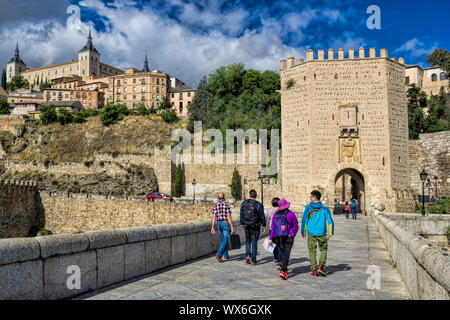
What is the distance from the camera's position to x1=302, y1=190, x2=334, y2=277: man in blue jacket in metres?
6.92

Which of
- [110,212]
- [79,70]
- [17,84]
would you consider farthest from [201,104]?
[17,84]

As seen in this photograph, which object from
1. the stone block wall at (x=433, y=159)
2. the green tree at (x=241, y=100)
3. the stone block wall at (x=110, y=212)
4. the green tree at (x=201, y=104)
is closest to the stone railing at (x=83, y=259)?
the stone block wall at (x=110, y=212)

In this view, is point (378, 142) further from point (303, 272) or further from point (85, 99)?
point (85, 99)

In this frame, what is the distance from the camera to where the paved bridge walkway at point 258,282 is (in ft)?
17.5

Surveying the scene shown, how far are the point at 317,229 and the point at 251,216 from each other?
1.47 m

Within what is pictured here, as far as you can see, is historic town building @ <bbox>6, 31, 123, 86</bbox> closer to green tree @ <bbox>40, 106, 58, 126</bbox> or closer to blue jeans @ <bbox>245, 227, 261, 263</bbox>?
green tree @ <bbox>40, 106, 58, 126</bbox>

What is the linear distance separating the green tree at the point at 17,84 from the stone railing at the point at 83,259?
124388 millimetres

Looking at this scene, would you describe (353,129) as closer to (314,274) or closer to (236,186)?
(236,186)

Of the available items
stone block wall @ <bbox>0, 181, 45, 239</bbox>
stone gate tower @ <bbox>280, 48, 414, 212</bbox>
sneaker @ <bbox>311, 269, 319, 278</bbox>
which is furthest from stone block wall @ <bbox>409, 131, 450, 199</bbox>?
stone block wall @ <bbox>0, 181, 45, 239</bbox>

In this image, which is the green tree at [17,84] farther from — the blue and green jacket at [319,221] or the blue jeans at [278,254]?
the blue and green jacket at [319,221]

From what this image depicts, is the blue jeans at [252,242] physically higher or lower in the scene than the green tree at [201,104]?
lower

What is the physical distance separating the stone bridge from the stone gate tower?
19042mm

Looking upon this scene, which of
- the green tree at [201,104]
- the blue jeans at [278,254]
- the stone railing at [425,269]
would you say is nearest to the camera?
the stone railing at [425,269]

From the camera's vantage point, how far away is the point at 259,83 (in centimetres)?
4606
